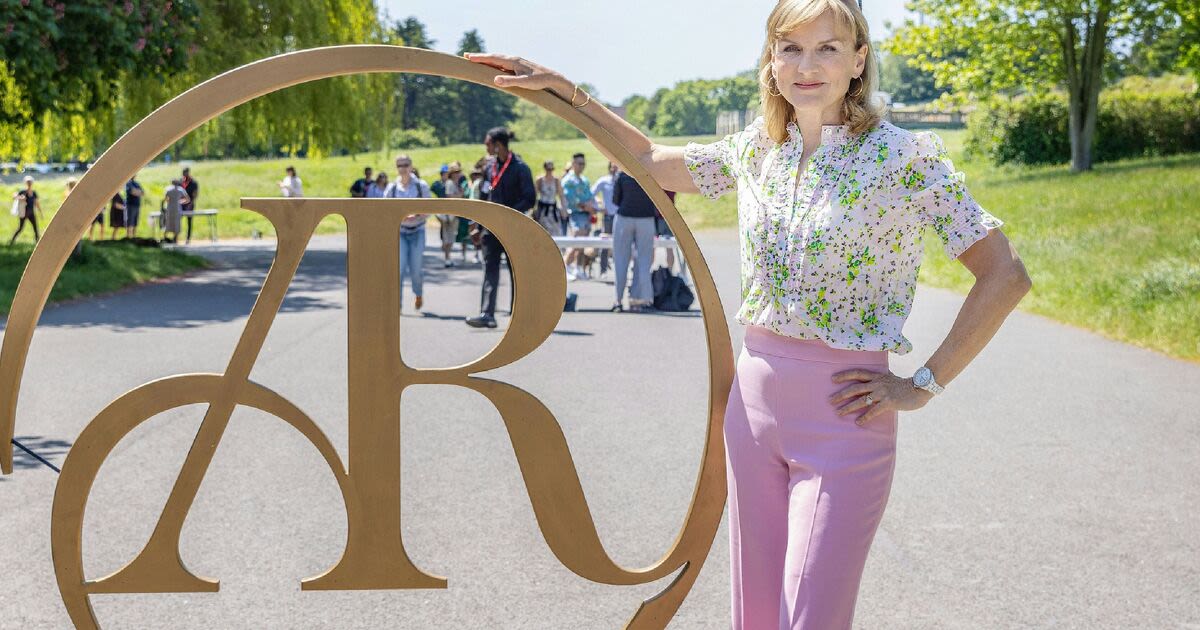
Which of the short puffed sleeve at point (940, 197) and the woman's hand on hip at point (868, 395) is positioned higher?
the short puffed sleeve at point (940, 197)

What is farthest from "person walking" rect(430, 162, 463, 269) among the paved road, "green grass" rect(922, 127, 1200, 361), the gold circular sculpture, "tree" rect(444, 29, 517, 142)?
"tree" rect(444, 29, 517, 142)

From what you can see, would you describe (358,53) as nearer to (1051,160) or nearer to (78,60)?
(78,60)

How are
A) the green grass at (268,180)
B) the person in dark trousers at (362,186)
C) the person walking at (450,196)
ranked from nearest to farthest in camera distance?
the person walking at (450,196) < the person in dark trousers at (362,186) < the green grass at (268,180)

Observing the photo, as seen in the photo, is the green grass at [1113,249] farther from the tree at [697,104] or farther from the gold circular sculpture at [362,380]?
the tree at [697,104]

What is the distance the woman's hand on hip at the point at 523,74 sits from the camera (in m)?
3.24

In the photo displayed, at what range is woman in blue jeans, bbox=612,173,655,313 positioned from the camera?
14.1 m

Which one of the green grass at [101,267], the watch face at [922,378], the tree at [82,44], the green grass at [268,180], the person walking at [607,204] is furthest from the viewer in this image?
the green grass at [268,180]

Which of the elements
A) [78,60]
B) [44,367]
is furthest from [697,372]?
[78,60]

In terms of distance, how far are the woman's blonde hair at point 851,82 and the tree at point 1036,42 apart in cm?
3065

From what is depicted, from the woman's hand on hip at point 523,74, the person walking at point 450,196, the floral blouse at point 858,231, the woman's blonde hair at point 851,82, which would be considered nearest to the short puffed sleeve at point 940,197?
the floral blouse at point 858,231

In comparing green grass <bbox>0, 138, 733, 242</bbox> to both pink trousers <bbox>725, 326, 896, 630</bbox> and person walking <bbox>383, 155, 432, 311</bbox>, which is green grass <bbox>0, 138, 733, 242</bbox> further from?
pink trousers <bbox>725, 326, 896, 630</bbox>

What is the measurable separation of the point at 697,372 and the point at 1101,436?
317cm

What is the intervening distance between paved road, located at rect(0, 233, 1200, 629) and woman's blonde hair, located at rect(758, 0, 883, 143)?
216cm

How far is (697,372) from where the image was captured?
9.91 metres
